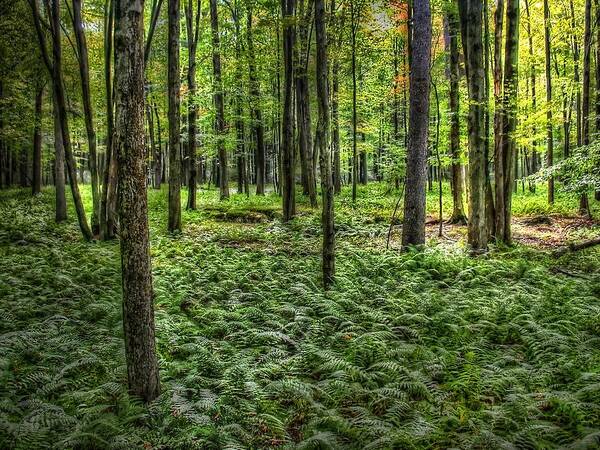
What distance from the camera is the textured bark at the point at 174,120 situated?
14727mm

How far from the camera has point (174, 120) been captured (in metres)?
15.0

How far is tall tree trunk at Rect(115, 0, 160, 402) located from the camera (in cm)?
430

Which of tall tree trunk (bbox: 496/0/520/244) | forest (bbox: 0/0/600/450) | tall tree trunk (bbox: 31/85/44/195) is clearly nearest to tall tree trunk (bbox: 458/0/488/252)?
forest (bbox: 0/0/600/450)

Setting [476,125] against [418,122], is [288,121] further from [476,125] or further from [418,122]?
[476,125]

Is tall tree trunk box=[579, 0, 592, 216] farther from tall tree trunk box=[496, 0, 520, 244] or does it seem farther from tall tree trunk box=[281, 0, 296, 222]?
tall tree trunk box=[281, 0, 296, 222]

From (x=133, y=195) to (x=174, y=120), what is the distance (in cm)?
1139

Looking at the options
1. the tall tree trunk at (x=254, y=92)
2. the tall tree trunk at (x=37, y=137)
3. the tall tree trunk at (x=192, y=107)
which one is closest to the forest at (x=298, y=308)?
the tall tree trunk at (x=192, y=107)

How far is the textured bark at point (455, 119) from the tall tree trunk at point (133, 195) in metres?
12.4

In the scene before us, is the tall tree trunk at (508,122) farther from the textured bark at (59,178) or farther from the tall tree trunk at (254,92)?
the textured bark at (59,178)

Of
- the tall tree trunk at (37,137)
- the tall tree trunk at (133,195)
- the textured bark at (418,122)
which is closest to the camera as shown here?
the tall tree trunk at (133,195)

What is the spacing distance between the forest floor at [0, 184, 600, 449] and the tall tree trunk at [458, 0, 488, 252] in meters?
1.08

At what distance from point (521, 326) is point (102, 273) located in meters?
8.31

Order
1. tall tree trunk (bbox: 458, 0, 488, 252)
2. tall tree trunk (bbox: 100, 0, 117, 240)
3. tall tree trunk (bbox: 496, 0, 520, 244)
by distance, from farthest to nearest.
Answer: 1. tall tree trunk (bbox: 100, 0, 117, 240)
2. tall tree trunk (bbox: 496, 0, 520, 244)
3. tall tree trunk (bbox: 458, 0, 488, 252)

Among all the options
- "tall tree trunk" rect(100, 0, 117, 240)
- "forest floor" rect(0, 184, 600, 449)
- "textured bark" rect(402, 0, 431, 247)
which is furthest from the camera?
"tall tree trunk" rect(100, 0, 117, 240)
